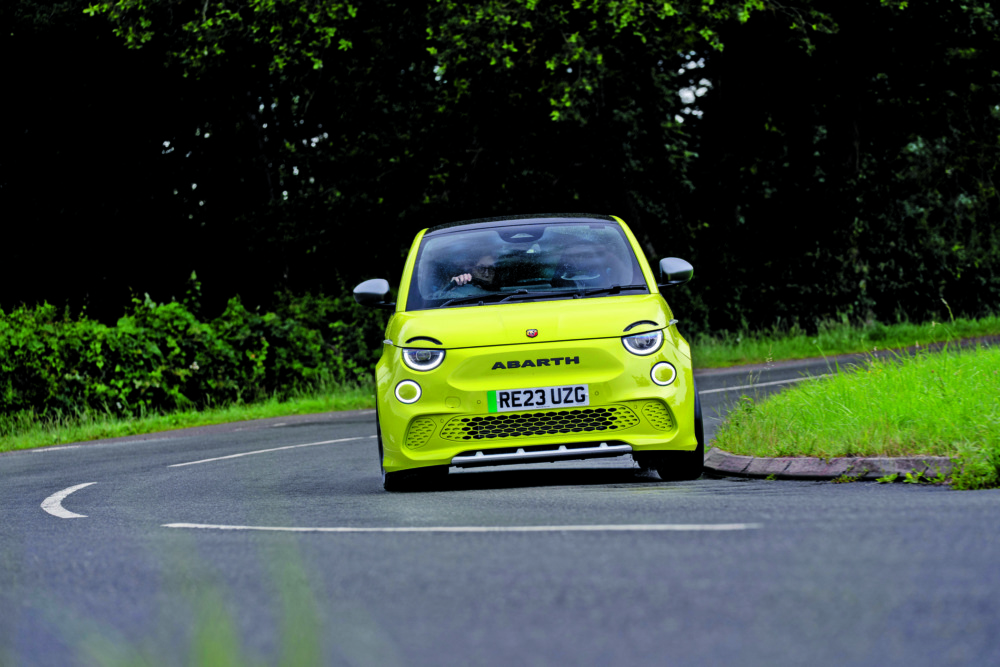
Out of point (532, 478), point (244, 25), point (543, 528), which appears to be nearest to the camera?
point (543, 528)

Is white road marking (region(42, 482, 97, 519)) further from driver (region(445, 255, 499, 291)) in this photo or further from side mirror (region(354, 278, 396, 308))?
driver (region(445, 255, 499, 291))

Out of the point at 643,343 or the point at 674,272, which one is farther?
the point at 674,272

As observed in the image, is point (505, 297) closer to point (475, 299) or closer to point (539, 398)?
point (475, 299)

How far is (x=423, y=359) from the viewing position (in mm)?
8492

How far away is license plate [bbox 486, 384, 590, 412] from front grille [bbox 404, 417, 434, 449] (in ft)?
1.38

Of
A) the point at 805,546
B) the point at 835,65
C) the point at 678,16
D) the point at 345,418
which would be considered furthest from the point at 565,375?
the point at 835,65

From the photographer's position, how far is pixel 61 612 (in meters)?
5.17

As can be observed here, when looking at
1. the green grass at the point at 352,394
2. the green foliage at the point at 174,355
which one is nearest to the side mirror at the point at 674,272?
the green grass at the point at 352,394

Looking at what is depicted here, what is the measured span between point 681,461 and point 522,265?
1.78m

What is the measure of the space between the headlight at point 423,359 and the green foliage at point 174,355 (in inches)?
421

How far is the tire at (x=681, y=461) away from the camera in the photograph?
28.3 ft

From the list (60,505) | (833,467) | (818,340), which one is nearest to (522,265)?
(833,467)

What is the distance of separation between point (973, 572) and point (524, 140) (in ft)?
69.6

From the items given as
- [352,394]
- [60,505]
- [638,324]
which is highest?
[638,324]
